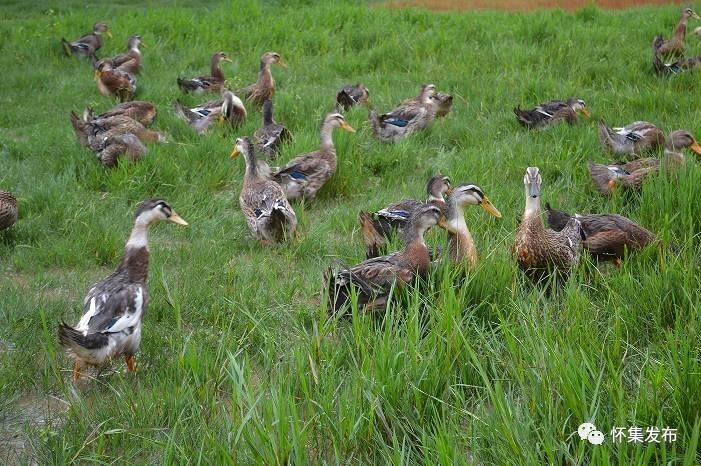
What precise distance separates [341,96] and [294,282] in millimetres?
4295

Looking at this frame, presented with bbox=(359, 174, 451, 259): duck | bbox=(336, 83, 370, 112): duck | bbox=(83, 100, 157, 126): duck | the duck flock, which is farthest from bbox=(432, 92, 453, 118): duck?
bbox=(83, 100, 157, 126): duck

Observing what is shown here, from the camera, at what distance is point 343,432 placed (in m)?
2.93

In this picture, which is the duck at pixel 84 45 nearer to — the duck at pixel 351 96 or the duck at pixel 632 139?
the duck at pixel 351 96

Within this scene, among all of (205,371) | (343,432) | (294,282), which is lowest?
(294,282)

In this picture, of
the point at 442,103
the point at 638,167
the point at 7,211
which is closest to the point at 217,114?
the point at 442,103

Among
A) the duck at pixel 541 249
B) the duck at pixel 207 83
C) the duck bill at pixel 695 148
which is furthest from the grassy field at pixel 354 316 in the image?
the duck bill at pixel 695 148

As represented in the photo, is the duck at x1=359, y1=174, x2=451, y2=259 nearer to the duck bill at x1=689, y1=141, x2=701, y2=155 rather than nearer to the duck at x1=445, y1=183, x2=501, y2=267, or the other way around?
the duck at x1=445, y1=183, x2=501, y2=267

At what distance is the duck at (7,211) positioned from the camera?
5.70 m

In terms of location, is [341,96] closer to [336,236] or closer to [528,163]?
[528,163]

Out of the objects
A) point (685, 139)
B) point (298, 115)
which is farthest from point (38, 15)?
point (685, 139)

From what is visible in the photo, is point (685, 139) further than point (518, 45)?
No

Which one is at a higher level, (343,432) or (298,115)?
(343,432)

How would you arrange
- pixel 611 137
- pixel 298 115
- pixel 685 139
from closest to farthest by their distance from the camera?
pixel 685 139, pixel 611 137, pixel 298 115

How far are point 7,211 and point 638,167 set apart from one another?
4.84 m
